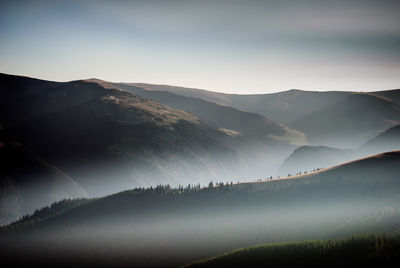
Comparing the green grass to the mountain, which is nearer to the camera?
the green grass

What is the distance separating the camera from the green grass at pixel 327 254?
59250 millimetres

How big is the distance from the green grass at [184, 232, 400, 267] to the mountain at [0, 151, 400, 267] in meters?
10.5

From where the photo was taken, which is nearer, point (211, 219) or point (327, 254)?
point (327, 254)

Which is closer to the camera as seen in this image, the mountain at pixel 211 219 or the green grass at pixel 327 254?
the green grass at pixel 327 254

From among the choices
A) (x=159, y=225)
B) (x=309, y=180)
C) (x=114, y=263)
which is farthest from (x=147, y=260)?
(x=309, y=180)

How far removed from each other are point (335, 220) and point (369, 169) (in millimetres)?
23632

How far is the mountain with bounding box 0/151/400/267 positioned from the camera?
98.2 m

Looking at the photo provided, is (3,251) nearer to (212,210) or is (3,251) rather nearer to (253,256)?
(212,210)

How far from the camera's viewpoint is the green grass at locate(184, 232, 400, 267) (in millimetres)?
59250

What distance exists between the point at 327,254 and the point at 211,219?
240 feet

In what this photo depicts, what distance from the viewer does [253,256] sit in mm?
75188

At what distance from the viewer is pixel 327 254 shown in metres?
66.6

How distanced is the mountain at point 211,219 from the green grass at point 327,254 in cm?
1050

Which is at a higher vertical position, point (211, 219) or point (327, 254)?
point (327, 254)
